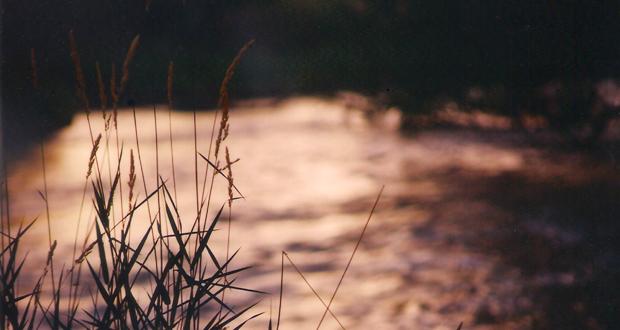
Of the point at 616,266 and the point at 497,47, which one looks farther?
the point at 497,47

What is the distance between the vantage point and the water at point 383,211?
3371 millimetres

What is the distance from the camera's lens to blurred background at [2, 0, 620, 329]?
354cm

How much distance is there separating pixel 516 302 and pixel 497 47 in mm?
3840

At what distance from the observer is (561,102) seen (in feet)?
20.7

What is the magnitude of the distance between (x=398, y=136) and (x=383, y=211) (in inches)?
86.9

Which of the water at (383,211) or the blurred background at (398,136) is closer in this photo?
the water at (383,211)

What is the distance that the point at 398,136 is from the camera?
6.79 m

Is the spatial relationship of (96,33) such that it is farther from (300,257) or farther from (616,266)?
(616,266)

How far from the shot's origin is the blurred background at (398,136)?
11.6ft

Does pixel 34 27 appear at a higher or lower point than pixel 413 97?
higher

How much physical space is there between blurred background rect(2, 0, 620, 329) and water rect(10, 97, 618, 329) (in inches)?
0.6

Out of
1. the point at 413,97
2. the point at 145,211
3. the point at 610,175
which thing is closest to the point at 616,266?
the point at 610,175

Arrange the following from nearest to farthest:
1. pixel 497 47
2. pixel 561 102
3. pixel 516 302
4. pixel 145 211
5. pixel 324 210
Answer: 1. pixel 516 302
2. pixel 145 211
3. pixel 324 210
4. pixel 561 102
5. pixel 497 47

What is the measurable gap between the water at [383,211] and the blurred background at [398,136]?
0.01 metres
